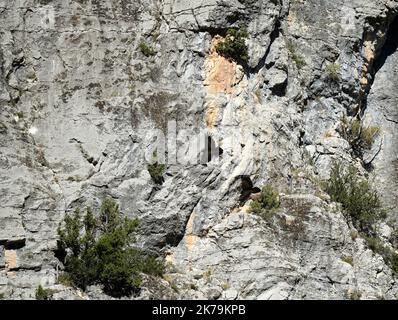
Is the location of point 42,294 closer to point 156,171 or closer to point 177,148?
point 156,171

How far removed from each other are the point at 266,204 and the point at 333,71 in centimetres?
569

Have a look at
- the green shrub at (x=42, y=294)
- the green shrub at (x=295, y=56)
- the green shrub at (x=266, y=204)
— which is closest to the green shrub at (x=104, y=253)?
the green shrub at (x=42, y=294)

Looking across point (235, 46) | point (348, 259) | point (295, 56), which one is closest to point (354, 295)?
point (348, 259)

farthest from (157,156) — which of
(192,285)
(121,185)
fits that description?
(192,285)

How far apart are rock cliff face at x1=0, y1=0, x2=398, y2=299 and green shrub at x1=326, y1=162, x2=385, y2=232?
0.55m

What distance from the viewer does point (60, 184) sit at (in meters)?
23.7

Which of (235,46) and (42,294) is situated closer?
(42,294)

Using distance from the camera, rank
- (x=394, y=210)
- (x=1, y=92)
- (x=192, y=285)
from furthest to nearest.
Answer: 1. (x=394, y=210)
2. (x=1, y=92)
3. (x=192, y=285)

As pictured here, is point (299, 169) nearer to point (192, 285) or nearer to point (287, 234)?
point (287, 234)

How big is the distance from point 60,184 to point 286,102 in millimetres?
6648

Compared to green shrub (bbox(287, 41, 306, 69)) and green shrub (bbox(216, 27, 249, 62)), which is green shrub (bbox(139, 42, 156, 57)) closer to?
green shrub (bbox(216, 27, 249, 62))

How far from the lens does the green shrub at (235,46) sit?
25.3 m

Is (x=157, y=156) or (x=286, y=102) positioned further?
(x=286, y=102)

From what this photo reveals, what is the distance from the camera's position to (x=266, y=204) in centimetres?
2409
